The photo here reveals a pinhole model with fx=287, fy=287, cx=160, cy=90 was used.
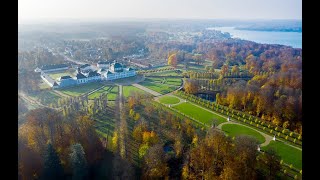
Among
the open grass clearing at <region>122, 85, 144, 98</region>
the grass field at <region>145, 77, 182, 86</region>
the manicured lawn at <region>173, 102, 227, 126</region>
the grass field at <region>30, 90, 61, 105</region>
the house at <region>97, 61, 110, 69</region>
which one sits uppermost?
the house at <region>97, 61, 110, 69</region>

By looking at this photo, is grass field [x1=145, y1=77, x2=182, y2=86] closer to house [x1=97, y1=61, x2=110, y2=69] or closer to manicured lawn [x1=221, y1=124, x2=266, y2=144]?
house [x1=97, y1=61, x2=110, y2=69]

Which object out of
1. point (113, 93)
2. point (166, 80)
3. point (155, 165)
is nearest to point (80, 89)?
point (113, 93)

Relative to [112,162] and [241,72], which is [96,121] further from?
[241,72]

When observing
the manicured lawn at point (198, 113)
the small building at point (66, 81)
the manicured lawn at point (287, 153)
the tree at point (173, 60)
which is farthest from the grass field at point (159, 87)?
the manicured lawn at point (287, 153)

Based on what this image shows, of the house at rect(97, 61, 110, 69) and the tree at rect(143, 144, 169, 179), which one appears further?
the house at rect(97, 61, 110, 69)

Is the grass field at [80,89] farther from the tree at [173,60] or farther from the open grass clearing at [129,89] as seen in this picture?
the tree at [173,60]

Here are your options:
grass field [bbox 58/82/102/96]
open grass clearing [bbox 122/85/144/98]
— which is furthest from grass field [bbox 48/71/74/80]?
open grass clearing [bbox 122/85/144/98]
